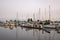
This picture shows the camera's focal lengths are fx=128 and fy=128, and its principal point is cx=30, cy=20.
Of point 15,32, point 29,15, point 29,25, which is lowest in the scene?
point 15,32

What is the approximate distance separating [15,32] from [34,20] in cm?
72

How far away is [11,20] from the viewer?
2416 millimetres

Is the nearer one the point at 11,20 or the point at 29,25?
the point at 11,20

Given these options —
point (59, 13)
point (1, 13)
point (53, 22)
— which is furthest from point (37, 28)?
point (1, 13)

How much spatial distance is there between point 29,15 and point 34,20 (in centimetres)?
16

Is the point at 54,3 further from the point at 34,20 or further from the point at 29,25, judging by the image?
the point at 29,25

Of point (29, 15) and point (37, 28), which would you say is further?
point (37, 28)

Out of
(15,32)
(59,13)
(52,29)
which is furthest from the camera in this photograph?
(15,32)

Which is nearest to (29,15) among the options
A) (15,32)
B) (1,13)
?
(1,13)

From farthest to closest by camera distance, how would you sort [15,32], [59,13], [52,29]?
1. [15,32]
2. [52,29]
3. [59,13]

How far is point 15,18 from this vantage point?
2424mm

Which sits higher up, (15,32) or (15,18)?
(15,18)

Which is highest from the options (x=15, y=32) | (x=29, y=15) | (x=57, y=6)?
(x=57, y=6)

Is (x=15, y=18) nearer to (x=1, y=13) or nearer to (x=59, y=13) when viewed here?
(x=1, y=13)
